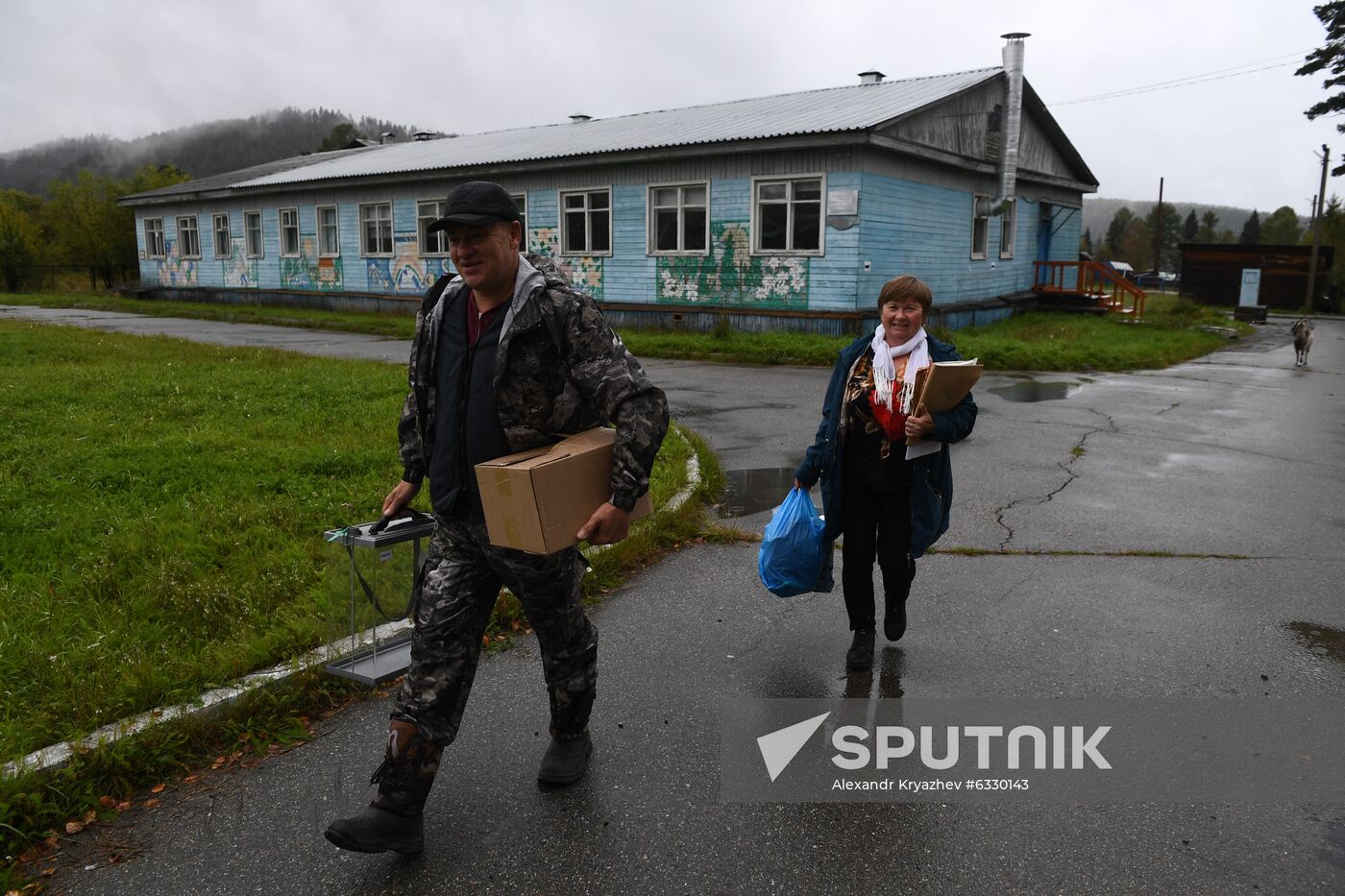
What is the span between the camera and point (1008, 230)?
2625 cm

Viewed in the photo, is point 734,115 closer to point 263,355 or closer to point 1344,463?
point 263,355

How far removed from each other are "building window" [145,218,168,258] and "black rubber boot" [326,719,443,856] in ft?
130

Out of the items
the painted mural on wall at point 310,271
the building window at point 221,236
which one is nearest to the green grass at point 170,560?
the painted mural on wall at point 310,271

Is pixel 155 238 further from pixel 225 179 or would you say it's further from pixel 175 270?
pixel 225 179

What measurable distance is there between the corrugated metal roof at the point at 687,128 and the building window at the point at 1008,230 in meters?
3.85

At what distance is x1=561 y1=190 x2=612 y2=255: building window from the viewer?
2258cm

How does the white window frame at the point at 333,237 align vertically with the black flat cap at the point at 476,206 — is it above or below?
above

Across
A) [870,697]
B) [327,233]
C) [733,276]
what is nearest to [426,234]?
[327,233]

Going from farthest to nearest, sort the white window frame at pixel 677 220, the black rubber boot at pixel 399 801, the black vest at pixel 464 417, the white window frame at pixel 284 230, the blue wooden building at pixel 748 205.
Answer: the white window frame at pixel 284 230, the white window frame at pixel 677 220, the blue wooden building at pixel 748 205, the black vest at pixel 464 417, the black rubber boot at pixel 399 801

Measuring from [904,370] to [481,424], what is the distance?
1.97 metres

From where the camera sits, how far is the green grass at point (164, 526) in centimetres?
401

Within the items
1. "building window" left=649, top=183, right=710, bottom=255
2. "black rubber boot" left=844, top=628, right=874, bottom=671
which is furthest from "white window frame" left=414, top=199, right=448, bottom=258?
"black rubber boot" left=844, top=628, right=874, bottom=671

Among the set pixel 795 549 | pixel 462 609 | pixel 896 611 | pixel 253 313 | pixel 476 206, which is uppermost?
pixel 476 206

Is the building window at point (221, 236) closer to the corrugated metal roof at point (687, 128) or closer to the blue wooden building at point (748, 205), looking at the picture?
the blue wooden building at point (748, 205)
